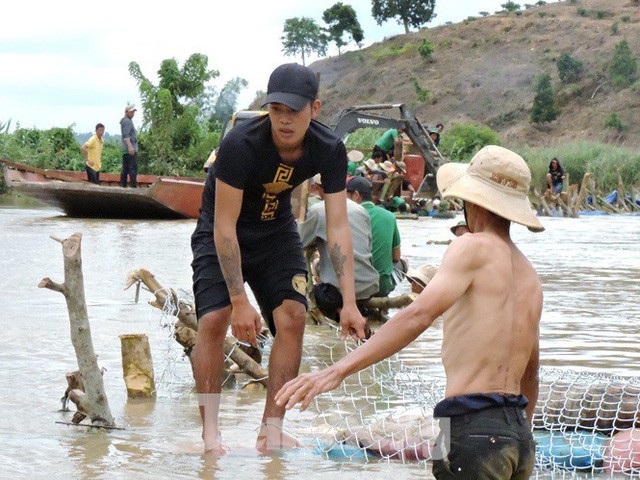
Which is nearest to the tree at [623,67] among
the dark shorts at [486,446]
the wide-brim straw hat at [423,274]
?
the wide-brim straw hat at [423,274]

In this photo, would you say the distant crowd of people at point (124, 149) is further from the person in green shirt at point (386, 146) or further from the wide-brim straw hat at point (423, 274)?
the wide-brim straw hat at point (423, 274)

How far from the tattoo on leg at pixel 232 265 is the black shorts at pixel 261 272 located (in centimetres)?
19

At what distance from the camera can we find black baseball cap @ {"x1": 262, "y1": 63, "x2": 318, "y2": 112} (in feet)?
15.2

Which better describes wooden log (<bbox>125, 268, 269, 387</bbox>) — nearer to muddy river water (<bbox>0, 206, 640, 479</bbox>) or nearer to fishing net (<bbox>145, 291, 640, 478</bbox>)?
muddy river water (<bbox>0, 206, 640, 479</bbox>)

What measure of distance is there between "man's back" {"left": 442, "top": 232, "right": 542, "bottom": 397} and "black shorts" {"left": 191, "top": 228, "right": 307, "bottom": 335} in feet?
5.70

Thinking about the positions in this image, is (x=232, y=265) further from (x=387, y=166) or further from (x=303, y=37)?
(x=303, y=37)

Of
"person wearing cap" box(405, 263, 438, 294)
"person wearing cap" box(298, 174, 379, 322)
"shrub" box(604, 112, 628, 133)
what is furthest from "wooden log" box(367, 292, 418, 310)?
"shrub" box(604, 112, 628, 133)

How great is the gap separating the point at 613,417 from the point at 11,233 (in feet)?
48.2

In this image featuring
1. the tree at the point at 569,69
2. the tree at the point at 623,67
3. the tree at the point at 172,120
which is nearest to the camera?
the tree at the point at 172,120

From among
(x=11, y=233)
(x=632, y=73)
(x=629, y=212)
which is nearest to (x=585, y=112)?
(x=632, y=73)

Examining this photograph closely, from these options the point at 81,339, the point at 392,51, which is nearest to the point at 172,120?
the point at 81,339

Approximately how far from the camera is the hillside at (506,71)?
2948 inches

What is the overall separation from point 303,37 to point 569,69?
108 feet

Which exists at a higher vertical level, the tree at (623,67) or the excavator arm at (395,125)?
the tree at (623,67)
